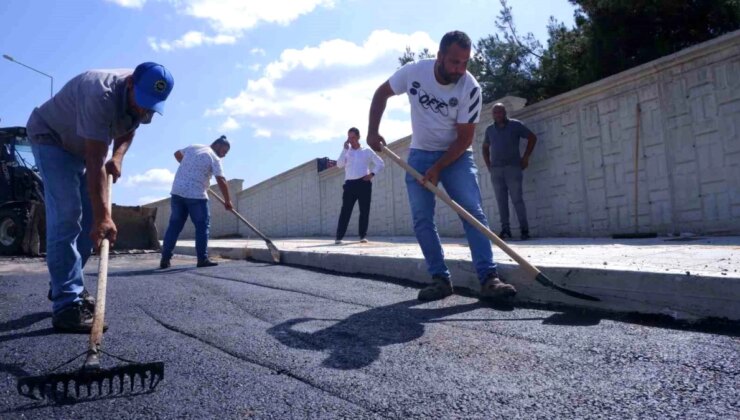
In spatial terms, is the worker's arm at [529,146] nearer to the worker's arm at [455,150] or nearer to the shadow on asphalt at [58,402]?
the worker's arm at [455,150]

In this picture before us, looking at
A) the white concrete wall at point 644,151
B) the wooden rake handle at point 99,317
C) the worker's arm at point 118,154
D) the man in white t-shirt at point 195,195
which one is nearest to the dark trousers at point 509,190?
the white concrete wall at point 644,151

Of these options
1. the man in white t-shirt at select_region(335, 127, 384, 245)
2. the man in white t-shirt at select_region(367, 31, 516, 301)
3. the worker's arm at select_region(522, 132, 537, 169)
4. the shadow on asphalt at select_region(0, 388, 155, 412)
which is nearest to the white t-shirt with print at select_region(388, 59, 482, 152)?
the man in white t-shirt at select_region(367, 31, 516, 301)

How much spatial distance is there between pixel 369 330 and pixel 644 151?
5.28m

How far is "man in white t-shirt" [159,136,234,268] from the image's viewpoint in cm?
744

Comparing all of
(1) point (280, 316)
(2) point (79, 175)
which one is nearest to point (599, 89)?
(1) point (280, 316)

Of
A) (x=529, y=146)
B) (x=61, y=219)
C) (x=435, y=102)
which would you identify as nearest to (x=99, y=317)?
(x=61, y=219)

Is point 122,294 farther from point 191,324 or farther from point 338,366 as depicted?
point 338,366

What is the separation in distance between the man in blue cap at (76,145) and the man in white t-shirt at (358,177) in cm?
590

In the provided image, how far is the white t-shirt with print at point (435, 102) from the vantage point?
13.4 ft

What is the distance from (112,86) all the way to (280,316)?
1580 millimetres

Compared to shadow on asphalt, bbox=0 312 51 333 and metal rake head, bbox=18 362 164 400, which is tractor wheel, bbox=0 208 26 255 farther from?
metal rake head, bbox=18 362 164 400

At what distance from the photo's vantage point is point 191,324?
3.42 meters

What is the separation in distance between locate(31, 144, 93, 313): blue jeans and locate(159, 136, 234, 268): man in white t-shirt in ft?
12.9

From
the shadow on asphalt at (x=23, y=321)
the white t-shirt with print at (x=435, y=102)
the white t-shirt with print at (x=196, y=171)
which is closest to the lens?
the shadow on asphalt at (x=23, y=321)
